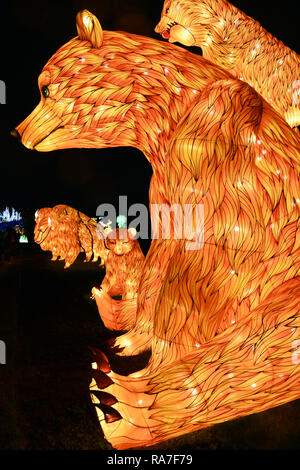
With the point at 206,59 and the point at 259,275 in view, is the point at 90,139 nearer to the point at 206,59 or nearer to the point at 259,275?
the point at 206,59

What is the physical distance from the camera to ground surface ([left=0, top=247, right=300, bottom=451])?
1.45 m

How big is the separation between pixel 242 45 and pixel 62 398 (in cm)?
186

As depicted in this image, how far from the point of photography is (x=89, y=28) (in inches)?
54.1

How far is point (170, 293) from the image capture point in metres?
1.15

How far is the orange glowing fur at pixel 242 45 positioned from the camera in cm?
149

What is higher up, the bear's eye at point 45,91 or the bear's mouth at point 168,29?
the bear's mouth at point 168,29

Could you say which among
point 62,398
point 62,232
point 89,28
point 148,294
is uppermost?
point 89,28

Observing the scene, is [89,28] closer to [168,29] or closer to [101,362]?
[168,29]

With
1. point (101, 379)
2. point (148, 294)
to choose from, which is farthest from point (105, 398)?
point (148, 294)

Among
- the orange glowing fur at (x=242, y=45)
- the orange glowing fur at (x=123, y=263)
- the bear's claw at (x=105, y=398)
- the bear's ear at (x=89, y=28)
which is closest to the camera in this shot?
the bear's claw at (x=105, y=398)

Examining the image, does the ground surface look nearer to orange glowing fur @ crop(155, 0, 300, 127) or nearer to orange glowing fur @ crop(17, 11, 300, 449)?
orange glowing fur @ crop(17, 11, 300, 449)

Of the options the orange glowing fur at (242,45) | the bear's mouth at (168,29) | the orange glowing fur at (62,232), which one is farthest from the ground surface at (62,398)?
the bear's mouth at (168,29)

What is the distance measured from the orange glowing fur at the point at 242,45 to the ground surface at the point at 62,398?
4.36 ft

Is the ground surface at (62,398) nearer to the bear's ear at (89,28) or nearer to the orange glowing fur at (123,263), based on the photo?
the orange glowing fur at (123,263)
